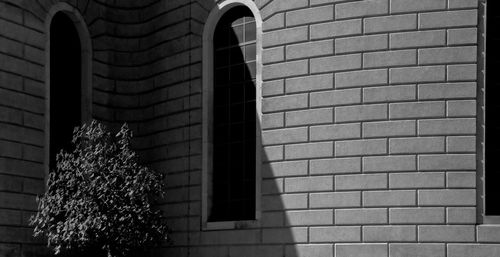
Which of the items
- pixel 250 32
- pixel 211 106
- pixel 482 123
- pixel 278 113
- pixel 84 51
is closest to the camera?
pixel 482 123

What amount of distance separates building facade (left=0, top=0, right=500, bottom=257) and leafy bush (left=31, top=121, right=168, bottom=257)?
1628 mm

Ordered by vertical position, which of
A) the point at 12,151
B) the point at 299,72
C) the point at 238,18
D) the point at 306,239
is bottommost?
the point at 306,239

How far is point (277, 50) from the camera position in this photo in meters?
21.9

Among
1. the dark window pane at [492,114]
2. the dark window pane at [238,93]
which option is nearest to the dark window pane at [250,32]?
the dark window pane at [238,93]

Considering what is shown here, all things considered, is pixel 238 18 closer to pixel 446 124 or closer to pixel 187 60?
A: pixel 187 60

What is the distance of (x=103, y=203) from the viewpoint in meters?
20.2

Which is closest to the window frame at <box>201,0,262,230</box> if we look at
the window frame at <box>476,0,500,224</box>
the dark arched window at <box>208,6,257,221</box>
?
the dark arched window at <box>208,6,257,221</box>

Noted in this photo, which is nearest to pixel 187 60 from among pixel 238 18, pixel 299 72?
pixel 238 18

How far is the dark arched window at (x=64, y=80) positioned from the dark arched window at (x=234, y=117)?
3712 millimetres

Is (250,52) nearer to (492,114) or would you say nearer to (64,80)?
(64,80)

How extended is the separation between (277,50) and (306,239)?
4545 mm

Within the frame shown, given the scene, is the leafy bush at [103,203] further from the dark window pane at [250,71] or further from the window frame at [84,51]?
the dark window pane at [250,71]

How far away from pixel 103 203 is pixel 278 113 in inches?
182

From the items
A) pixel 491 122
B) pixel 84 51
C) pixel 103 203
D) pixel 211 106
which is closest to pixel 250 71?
pixel 211 106
